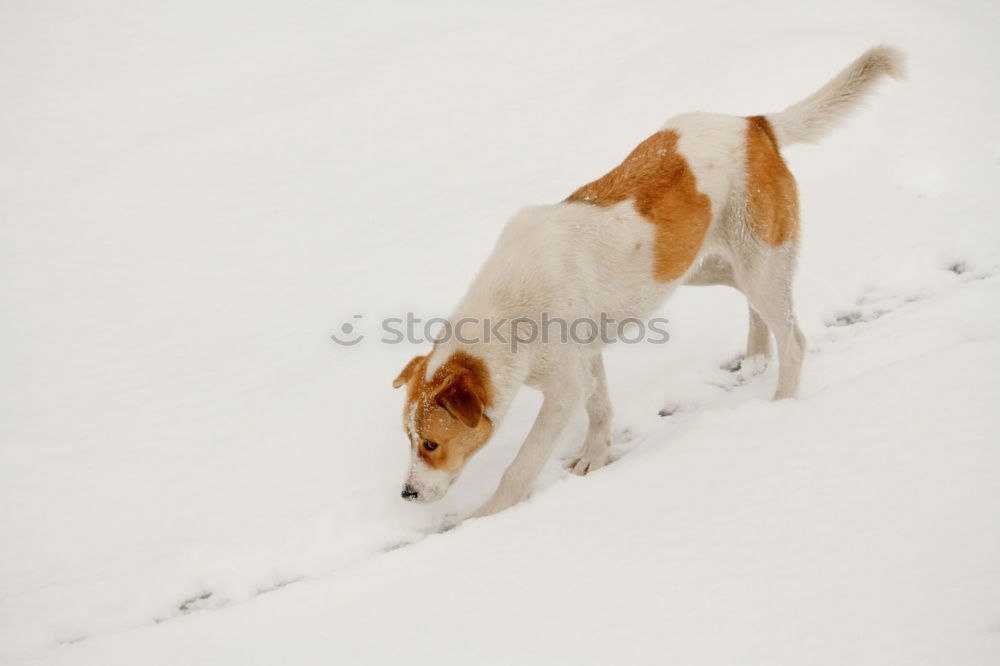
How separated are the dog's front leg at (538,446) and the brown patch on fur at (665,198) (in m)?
0.78

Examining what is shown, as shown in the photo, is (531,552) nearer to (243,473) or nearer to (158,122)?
(243,473)

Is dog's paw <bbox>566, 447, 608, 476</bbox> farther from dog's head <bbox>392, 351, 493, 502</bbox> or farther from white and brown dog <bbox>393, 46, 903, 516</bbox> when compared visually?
dog's head <bbox>392, 351, 493, 502</bbox>

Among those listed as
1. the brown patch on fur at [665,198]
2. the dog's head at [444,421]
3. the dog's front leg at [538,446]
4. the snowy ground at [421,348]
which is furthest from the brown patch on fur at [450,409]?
the brown patch on fur at [665,198]

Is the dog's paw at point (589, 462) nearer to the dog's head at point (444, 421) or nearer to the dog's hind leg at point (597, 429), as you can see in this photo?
the dog's hind leg at point (597, 429)

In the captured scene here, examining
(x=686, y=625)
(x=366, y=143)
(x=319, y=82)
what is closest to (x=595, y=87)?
(x=366, y=143)

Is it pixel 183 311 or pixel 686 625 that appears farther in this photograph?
pixel 183 311

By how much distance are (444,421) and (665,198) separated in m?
1.59

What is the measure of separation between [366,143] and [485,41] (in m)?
2.24

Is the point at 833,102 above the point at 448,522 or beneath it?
above

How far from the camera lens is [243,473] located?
12.5ft

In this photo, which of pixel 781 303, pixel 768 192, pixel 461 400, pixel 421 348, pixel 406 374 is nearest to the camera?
pixel 461 400

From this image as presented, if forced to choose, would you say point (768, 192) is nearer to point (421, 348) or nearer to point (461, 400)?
point (461, 400)

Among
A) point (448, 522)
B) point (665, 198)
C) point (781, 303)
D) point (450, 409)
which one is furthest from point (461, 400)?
point (781, 303)

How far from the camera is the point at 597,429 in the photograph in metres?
3.95
